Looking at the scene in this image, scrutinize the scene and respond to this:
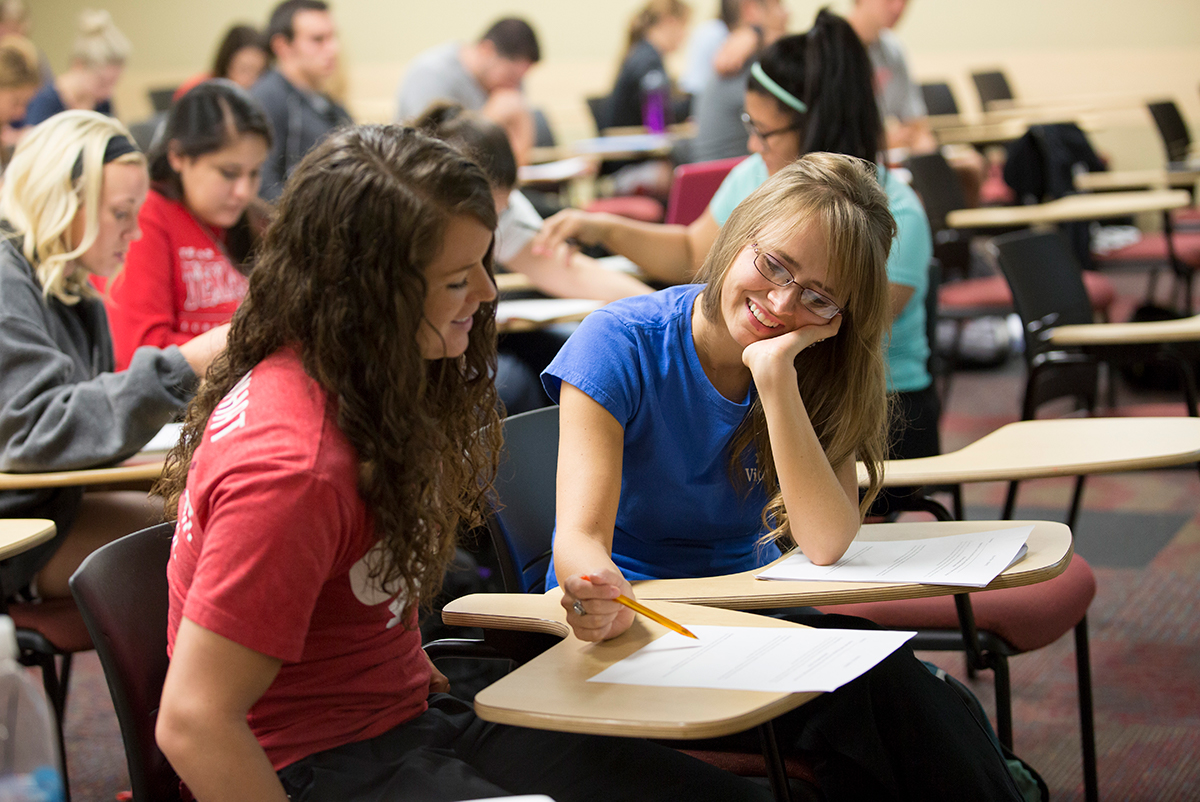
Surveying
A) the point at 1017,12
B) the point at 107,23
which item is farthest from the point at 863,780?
the point at 1017,12

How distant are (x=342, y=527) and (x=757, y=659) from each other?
16.3 inches

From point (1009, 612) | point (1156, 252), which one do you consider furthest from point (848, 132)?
point (1156, 252)

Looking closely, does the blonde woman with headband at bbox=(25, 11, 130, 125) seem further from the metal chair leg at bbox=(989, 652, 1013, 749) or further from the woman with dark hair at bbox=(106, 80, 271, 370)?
the metal chair leg at bbox=(989, 652, 1013, 749)

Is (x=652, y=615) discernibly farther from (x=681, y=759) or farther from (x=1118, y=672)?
(x=1118, y=672)

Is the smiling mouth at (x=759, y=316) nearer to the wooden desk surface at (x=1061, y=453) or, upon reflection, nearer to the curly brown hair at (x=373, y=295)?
the wooden desk surface at (x=1061, y=453)

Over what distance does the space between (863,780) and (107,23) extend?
6305 mm

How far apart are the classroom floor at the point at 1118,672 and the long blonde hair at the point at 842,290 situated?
914 mm

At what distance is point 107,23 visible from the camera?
617cm

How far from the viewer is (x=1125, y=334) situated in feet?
8.61

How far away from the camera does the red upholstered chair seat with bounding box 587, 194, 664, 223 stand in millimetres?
6016

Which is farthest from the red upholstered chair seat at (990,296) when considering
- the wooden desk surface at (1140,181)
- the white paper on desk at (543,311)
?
the white paper on desk at (543,311)

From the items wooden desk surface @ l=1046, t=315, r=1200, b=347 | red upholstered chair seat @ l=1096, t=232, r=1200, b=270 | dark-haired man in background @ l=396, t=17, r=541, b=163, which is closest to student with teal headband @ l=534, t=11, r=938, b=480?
wooden desk surface @ l=1046, t=315, r=1200, b=347

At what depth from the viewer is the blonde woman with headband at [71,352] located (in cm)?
177

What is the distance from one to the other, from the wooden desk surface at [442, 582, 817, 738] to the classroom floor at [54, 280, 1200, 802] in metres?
1.24
